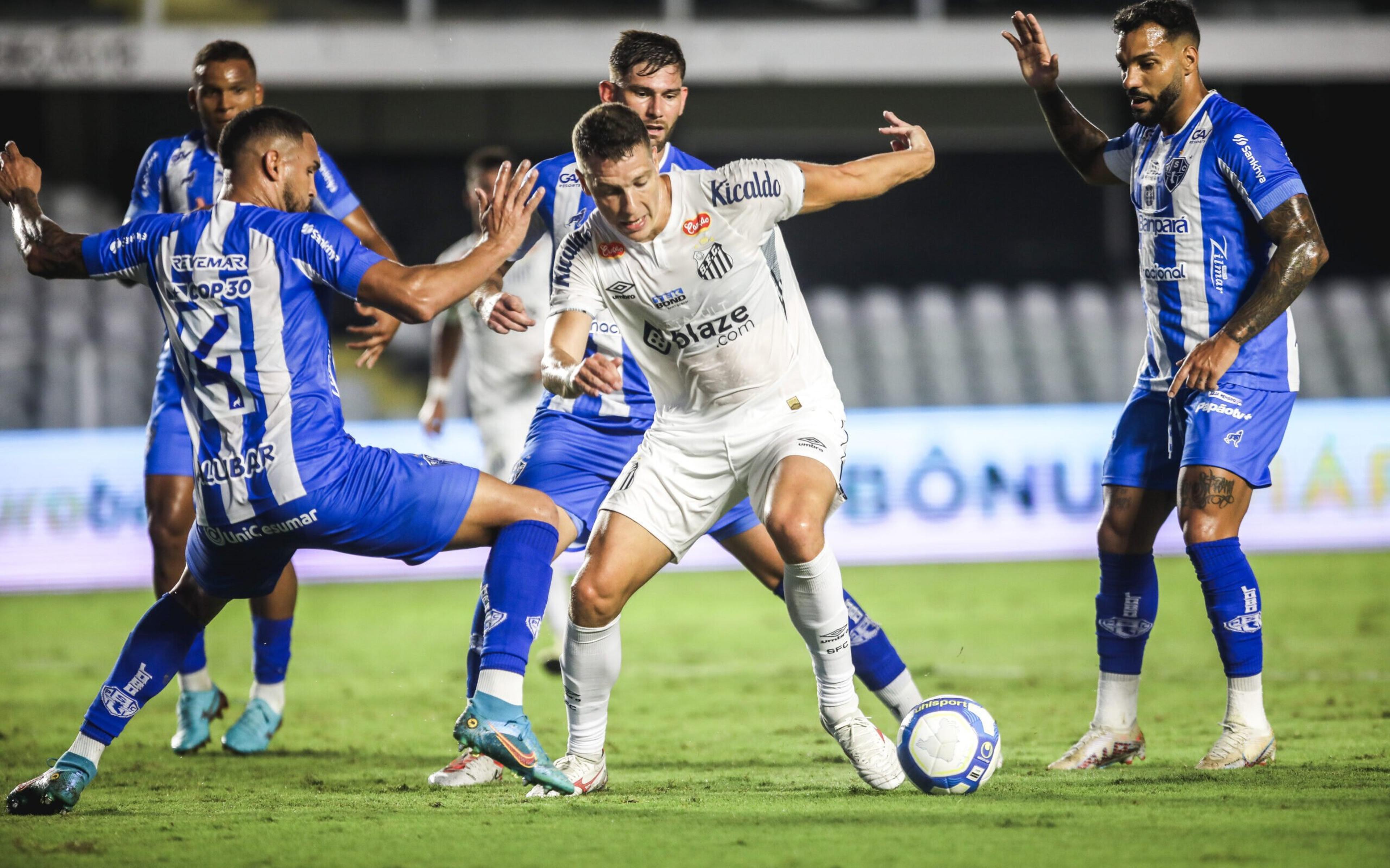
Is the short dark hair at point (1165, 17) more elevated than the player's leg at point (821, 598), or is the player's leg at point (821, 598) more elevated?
the short dark hair at point (1165, 17)

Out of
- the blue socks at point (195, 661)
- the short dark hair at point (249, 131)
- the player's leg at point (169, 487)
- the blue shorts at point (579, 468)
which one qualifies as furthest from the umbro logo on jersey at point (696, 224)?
the blue socks at point (195, 661)

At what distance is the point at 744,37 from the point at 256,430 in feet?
37.3

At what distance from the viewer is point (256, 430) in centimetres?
414

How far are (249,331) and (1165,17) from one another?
3.09 meters

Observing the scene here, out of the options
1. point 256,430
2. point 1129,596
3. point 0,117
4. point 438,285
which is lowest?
point 1129,596

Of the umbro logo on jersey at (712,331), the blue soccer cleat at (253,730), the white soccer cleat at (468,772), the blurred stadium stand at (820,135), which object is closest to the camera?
the umbro logo on jersey at (712,331)

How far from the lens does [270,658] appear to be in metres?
5.77

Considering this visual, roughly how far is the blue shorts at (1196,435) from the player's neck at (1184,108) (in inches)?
35.2

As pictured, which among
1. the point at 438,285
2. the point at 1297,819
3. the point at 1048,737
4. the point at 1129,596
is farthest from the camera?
the point at 1048,737

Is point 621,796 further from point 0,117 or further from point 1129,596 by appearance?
point 0,117

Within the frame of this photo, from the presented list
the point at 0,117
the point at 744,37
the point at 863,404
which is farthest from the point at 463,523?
the point at 0,117

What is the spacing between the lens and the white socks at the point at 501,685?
418 cm

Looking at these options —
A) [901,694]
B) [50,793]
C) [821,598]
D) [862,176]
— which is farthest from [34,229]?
[901,694]

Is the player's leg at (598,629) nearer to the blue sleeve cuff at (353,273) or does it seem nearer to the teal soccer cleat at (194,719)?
the blue sleeve cuff at (353,273)
